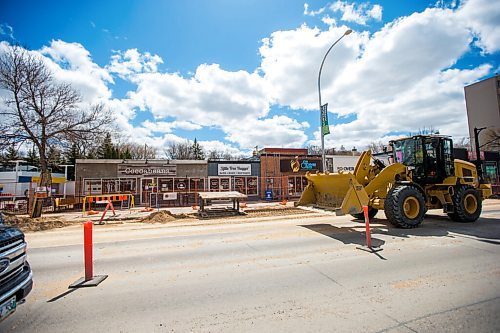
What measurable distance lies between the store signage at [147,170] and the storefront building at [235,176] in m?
3.69

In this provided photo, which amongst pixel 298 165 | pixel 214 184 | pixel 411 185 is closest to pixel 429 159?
pixel 411 185

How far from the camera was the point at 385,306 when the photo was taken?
11.3 ft

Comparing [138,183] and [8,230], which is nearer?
[8,230]

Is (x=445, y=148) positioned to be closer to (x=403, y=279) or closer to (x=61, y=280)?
(x=403, y=279)

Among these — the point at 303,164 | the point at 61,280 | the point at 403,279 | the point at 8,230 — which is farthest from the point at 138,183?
the point at 403,279

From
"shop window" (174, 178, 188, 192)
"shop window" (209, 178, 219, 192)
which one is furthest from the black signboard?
"shop window" (174, 178, 188, 192)

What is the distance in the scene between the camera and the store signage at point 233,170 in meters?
25.2

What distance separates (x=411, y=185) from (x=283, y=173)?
17661mm

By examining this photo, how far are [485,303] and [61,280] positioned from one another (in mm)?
6894

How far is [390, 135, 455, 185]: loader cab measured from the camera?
9.83 m

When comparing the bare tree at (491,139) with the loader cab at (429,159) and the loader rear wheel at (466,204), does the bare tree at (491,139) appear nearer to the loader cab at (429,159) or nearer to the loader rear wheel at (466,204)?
the loader rear wheel at (466,204)

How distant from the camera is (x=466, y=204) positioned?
388 inches

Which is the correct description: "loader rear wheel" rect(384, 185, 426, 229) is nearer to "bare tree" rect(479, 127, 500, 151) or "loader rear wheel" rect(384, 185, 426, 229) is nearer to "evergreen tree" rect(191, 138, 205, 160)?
"bare tree" rect(479, 127, 500, 151)

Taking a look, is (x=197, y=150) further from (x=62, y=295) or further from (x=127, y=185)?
(x=62, y=295)
